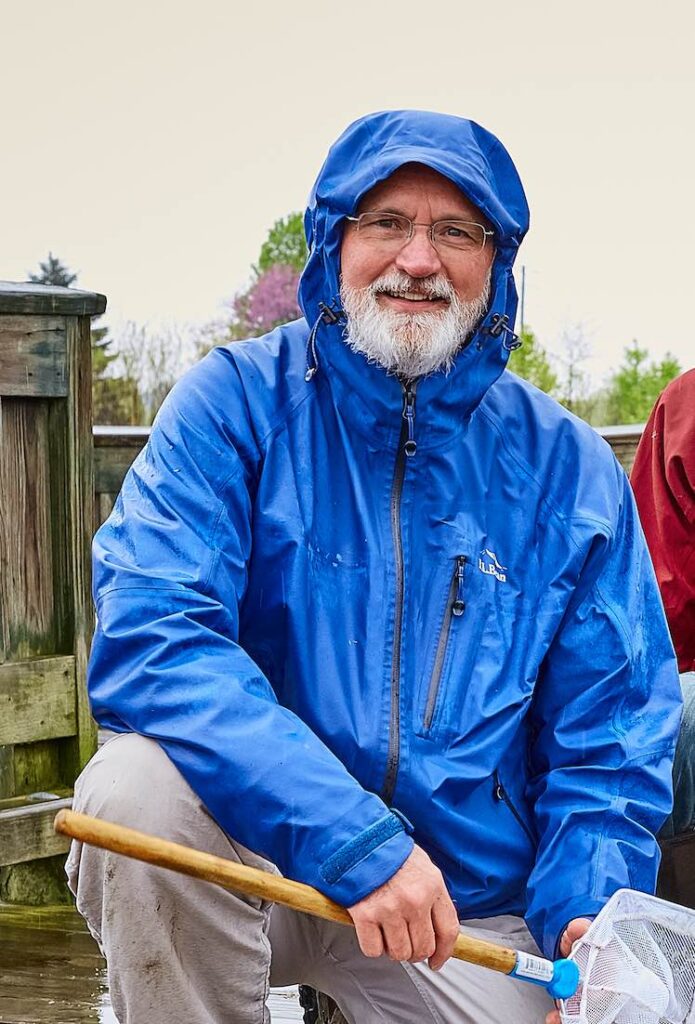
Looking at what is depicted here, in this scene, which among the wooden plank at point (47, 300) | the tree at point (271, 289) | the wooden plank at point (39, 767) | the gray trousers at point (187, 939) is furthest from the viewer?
the tree at point (271, 289)

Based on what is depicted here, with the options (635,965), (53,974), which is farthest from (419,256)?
(53,974)

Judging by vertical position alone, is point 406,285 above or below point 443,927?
above

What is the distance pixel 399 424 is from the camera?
250cm

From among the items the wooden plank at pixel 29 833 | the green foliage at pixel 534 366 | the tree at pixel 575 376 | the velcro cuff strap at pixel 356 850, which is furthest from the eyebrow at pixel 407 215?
the green foliage at pixel 534 366

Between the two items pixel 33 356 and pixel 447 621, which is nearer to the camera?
pixel 447 621

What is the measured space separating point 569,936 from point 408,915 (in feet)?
1.31

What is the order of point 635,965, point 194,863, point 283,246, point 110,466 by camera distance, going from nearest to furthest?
point 194,863 < point 635,965 < point 110,466 < point 283,246

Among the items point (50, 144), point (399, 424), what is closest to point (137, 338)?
point (50, 144)

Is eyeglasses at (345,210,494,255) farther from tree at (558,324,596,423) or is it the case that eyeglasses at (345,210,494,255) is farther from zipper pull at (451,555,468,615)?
tree at (558,324,596,423)

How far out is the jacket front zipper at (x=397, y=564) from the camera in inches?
91.6

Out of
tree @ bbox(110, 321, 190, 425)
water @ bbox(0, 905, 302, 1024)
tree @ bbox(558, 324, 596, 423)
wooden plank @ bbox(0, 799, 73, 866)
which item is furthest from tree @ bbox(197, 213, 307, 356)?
water @ bbox(0, 905, 302, 1024)

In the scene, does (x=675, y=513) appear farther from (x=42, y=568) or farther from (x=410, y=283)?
(x=42, y=568)

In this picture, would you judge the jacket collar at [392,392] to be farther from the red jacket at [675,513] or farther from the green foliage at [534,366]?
the green foliage at [534,366]

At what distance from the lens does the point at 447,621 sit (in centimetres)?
242
